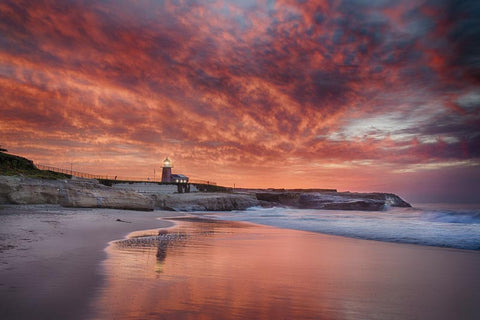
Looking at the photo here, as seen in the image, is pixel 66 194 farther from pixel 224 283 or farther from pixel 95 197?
pixel 224 283

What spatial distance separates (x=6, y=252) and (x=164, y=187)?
43.3 m

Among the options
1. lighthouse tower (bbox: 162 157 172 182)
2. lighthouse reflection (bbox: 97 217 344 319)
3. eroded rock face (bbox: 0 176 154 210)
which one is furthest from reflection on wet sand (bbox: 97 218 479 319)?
lighthouse tower (bbox: 162 157 172 182)

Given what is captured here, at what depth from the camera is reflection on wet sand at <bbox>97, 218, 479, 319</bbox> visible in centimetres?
286

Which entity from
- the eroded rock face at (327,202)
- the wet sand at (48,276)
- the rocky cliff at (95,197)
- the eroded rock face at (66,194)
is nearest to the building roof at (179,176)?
the eroded rock face at (327,202)

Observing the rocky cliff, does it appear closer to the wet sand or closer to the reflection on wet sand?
the wet sand

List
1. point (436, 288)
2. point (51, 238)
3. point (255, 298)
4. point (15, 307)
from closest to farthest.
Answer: point (15, 307)
point (255, 298)
point (436, 288)
point (51, 238)

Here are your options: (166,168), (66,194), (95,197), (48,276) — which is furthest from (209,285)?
(166,168)

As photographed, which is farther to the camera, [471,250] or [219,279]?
[471,250]

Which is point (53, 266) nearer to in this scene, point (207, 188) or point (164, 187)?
point (164, 187)

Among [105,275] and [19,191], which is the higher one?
[19,191]

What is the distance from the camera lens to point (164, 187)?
→ 47344 mm

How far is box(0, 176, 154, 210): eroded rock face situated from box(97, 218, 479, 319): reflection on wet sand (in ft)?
45.6

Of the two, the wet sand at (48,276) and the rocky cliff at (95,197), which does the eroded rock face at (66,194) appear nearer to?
the rocky cliff at (95,197)

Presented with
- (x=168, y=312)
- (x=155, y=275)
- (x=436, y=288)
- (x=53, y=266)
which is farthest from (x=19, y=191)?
(x=436, y=288)
